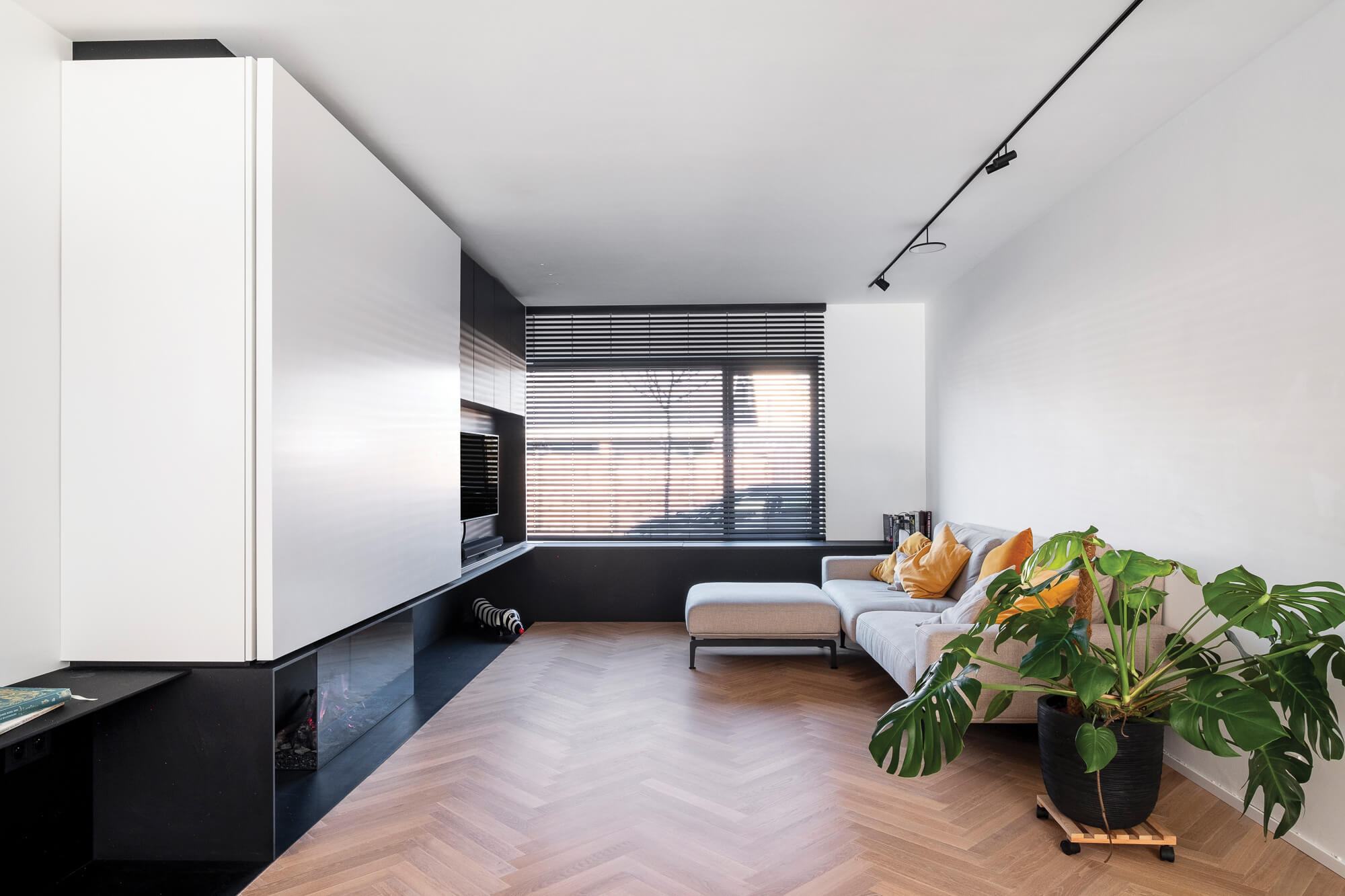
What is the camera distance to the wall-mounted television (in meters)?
4.78

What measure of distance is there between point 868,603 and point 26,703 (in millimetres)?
3704

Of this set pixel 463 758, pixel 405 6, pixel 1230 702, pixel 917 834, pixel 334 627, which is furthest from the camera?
pixel 463 758

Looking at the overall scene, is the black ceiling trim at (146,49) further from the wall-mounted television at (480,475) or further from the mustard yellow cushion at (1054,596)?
the mustard yellow cushion at (1054,596)

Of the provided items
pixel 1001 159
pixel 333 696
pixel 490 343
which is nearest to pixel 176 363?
pixel 333 696

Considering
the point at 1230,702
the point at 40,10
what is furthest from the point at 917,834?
the point at 40,10

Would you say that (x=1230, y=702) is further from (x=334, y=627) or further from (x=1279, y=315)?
(x=334, y=627)

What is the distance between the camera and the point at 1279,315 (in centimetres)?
246

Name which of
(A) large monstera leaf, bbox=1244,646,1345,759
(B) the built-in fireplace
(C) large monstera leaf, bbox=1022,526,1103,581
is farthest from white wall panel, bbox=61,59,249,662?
(A) large monstera leaf, bbox=1244,646,1345,759

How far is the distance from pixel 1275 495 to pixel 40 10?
424 centimetres

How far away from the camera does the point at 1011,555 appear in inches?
144

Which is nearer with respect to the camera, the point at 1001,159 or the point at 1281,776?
the point at 1281,776

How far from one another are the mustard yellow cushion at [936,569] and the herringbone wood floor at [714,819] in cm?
89

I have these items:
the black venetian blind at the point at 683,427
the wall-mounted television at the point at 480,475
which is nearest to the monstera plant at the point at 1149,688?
the wall-mounted television at the point at 480,475

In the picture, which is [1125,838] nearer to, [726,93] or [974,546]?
[974,546]
